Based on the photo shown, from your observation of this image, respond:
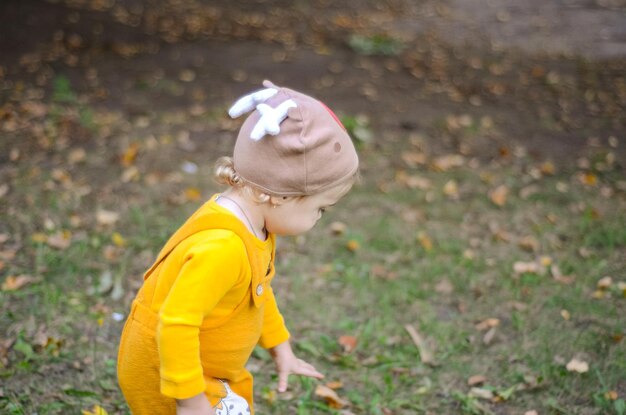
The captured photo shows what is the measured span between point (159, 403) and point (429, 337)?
6.02 feet

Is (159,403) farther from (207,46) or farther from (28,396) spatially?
(207,46)

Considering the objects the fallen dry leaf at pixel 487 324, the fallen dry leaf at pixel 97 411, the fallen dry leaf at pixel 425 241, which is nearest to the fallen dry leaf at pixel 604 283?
the fallen dry leaf at pixel 487 324

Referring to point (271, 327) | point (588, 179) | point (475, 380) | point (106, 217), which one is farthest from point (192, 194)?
point (588, 179)

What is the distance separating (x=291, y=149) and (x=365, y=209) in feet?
10.2

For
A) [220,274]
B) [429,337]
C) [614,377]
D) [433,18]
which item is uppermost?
[220,274]

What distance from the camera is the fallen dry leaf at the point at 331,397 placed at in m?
3.06

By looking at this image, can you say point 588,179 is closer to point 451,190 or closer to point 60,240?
point 451,190

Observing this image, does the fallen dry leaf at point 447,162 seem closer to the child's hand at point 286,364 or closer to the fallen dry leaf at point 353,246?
the fallen dry leaf at point 353,246

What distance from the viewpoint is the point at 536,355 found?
3404 mm

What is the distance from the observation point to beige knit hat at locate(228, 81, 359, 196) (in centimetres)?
187

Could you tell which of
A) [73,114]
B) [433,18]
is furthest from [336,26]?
[73,114]

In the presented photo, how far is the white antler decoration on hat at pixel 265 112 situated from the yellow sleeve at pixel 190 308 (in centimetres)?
31

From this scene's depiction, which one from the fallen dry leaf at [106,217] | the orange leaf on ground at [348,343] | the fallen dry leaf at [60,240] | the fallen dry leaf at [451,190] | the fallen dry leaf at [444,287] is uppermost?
the orange leaf on ground at [348,343]

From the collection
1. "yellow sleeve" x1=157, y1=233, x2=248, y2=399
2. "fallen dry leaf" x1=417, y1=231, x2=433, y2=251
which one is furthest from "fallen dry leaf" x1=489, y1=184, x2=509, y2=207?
"yellow sleeve" x1=157, y1=233, x2=248, y2=399
